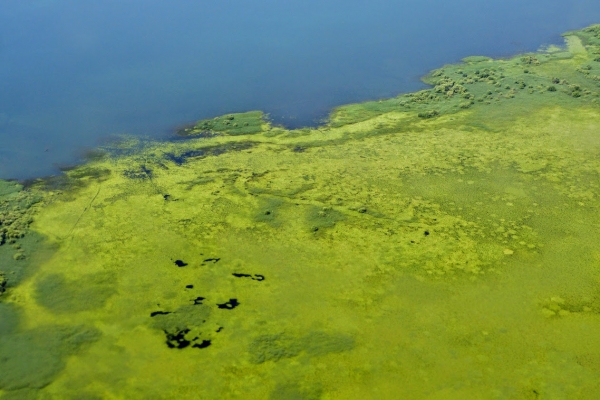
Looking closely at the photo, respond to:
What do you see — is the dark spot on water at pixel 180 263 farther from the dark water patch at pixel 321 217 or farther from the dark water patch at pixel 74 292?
the dark water patch at pixel 321 217

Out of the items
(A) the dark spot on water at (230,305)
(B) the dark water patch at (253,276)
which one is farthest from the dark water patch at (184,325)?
(B) the dark water patch at (253,276)

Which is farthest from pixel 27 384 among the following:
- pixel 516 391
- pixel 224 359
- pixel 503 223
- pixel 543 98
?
pixel 543 98

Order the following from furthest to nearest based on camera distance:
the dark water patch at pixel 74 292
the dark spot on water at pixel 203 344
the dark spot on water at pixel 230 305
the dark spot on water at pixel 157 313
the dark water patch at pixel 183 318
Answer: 1. the dark water patch at pixel 74 292
2. the dark spot on water at pixel 230 305
3. the dark spot on water at pixel 157 313
4. the dark water patch at pixel 183 318
5. the dark spot on water at pixel 203 344

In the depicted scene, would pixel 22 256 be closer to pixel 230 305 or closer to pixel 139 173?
pixel 139 173

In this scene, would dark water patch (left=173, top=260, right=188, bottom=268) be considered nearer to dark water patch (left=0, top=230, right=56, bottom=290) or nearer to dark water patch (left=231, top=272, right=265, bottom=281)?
dark water patch (left=231, top=272, right=265, bottom=281)

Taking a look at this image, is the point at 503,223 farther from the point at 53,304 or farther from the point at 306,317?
the point at 53,304

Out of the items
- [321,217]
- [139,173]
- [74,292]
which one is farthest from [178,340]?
[139,173]

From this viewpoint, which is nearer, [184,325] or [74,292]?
[184,325]
